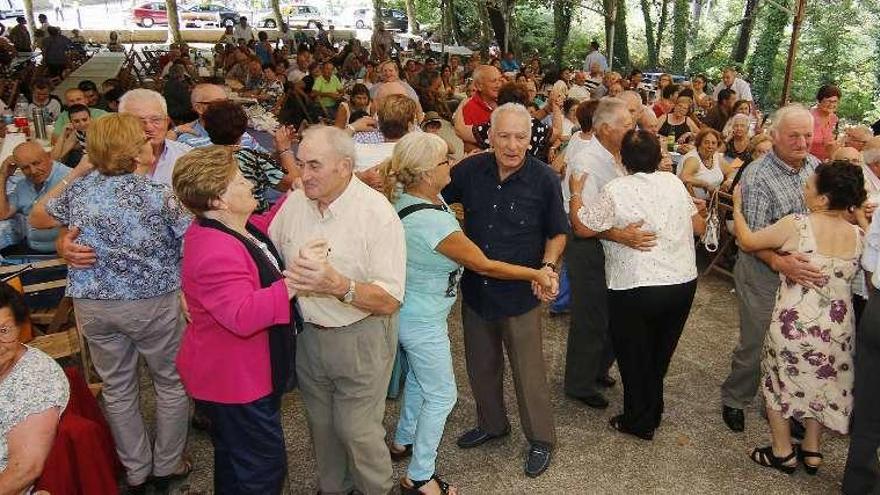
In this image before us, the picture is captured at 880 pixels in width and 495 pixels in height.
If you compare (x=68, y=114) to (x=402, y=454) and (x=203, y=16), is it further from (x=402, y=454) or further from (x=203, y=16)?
(x=203, y=16)

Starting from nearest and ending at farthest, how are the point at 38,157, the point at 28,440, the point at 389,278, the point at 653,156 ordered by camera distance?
the point at 28,440 < the point at 389,278 < the point at 653,156 < the point at 38,157

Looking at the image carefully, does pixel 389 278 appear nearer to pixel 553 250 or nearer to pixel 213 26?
pixel 553 250

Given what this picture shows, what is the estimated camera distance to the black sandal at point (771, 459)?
10.5ft

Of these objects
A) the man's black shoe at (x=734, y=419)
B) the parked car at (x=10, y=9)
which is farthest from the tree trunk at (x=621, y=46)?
the parked car at (x=10, y=9)

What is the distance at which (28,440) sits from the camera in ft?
6.68

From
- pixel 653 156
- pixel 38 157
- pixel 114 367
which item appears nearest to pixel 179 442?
pixel 114 367

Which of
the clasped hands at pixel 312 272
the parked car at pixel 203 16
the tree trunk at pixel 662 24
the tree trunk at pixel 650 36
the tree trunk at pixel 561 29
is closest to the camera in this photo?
the clasped hands at pixel 312 272

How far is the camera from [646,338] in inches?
127

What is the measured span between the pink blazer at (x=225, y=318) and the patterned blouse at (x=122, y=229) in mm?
496

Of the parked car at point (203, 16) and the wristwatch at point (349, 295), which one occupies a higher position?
the parked car at point (203, 16)

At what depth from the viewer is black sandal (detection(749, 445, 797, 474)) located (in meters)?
3.21

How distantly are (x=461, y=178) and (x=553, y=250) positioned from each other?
1.69 ft

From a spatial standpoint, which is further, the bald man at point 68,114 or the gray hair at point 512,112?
the bald man at point 68,114

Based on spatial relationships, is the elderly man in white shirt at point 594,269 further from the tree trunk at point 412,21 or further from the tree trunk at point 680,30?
the tree trunk at point 412,21
